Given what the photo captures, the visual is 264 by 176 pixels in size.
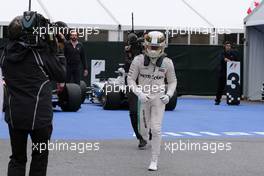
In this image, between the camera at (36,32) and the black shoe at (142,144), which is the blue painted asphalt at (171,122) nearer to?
the black shoe at (142,144)

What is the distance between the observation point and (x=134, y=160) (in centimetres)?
926

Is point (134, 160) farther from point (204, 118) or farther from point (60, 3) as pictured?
point (60, 3)

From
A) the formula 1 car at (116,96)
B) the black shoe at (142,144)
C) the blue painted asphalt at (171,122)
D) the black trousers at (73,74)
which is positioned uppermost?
the black trousers at (73,74)

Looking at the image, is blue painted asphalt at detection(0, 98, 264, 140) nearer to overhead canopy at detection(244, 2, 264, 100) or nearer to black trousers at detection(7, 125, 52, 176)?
overhead canopy at detection(244, 2, 264, 100)

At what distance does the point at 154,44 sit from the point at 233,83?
13.3 metres

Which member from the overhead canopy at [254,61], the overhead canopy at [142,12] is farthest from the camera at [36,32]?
the overhead canopy at [142,12]

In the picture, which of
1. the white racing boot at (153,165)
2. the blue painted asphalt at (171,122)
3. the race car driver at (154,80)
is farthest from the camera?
the blue painted asphalt at (171,122)

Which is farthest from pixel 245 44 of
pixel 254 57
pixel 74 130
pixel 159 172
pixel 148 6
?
pixel 159 172

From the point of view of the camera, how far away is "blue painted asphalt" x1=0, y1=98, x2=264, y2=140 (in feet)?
41.0

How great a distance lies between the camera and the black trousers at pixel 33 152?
595cm

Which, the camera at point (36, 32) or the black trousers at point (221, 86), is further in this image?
the black trousers at point (221, 86)

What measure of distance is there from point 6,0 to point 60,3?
2.11m

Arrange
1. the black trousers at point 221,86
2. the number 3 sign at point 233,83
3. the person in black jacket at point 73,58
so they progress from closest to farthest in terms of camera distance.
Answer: the person in black jacket at point 73,58 → the black trousers at point 221,86 → the number 3 sign at point 233,83

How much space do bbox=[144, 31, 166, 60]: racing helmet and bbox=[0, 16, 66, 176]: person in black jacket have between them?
2913mm
